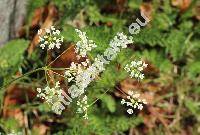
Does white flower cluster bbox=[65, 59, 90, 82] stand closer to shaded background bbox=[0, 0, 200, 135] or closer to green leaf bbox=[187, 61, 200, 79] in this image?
shaded background bbox=[0, 0, 200, 135]

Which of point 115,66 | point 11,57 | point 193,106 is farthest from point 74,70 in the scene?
point 193,106

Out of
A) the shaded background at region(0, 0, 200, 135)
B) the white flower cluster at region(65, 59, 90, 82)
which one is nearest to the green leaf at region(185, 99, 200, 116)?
the shaded background at region(0, 0, 200, 135)

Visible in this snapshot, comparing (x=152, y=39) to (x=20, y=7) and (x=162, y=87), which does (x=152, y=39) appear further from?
(x=20, y=7)

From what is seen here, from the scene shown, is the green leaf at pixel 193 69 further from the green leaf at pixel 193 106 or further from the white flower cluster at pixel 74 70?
the white flower cluster at pixel 74 70

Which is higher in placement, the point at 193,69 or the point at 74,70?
the point at 193,69

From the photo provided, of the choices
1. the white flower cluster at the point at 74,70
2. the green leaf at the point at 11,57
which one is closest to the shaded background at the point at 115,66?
the green leaf at the point at 11,57

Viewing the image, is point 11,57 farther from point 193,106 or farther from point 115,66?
point 193,106

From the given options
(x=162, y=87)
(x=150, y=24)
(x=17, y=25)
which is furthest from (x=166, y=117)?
(x=17, y=25)

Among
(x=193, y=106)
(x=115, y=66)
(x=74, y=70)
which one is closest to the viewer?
(x=74, y=70)
